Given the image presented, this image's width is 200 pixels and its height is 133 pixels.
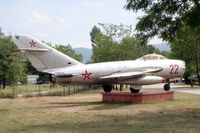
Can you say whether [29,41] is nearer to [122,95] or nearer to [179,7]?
[122,95]

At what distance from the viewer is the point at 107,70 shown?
78.1 feet

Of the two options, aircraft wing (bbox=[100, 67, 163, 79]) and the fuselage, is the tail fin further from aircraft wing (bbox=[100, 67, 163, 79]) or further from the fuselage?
aircraft wing (bbox=[100, 67, 163, 79])

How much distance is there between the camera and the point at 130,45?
151 ft

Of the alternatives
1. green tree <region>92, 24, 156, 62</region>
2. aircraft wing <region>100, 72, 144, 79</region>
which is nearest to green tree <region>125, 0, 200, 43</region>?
aircraft wing <region>100, 72, 144, 79</region>

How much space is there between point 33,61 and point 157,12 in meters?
10.7

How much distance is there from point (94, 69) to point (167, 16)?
10.2 m

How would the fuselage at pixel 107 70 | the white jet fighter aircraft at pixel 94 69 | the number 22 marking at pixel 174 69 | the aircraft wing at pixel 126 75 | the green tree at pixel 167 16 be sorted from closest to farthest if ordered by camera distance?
the green tree at pixel 167 16
the white jet fighter aircraft at pixel 94 69
the fuselage at pixel 107 70
the aircraft wing at pixel 126 75
the number 22 marking at pixel 174 69

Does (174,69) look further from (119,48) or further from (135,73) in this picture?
(119,48)

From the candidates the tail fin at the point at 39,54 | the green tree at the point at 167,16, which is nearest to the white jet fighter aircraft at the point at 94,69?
the tail fin at the point at 39,54

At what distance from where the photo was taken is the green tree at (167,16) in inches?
542

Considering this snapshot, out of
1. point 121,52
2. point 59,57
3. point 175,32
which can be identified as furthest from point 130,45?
point 175,32

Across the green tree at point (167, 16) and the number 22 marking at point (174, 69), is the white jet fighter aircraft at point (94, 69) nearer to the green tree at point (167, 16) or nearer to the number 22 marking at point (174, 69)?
the number 22 marking at point (174, 69)

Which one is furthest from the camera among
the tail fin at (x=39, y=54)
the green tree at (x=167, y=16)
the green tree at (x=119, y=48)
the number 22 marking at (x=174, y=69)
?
the green tree at (x=119, y=48)

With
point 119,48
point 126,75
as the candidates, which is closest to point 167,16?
point 126,75
